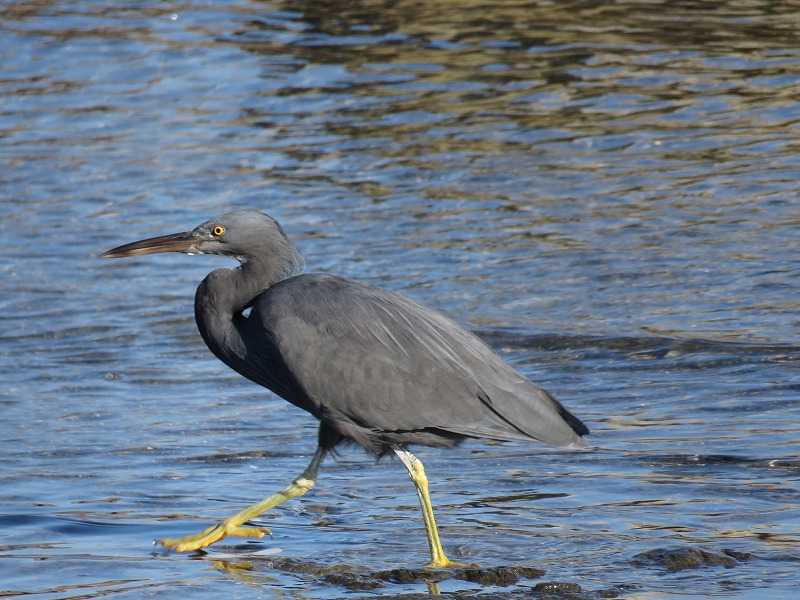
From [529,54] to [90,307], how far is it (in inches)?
263

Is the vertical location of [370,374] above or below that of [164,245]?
below

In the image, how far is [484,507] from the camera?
6.89 metres

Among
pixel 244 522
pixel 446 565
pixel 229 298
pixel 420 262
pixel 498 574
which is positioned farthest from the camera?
pixel 420 262

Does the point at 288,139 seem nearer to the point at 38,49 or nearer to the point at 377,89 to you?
the point at 377,89

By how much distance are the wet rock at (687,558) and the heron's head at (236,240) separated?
7.04 feet

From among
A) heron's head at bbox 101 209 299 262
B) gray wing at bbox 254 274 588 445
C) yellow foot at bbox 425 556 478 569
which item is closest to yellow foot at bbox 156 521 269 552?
gray wing at bbox 254 274 588 445

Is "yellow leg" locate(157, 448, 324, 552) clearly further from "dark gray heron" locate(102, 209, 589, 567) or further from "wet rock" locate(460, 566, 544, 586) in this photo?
"wet rock" locate(460, 566, 544, 586)

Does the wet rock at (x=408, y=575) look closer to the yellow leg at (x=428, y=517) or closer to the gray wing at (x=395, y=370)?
the yellow leg at (x=428, y=517)

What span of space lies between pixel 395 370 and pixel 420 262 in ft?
14.7

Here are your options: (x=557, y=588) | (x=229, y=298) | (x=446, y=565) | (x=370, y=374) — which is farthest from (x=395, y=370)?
(x=557, y=588)

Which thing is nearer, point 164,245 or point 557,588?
point 557,588

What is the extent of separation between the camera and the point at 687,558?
234 inches

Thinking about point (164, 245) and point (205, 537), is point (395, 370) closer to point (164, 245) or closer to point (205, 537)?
point (205, 537)

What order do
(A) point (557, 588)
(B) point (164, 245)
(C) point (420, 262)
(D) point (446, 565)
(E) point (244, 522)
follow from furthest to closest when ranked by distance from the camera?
(C) point (420, 262), (B) point (164, 245), (E) point (244, 522), (D) point (446, 565), (A) point (557, 588)
